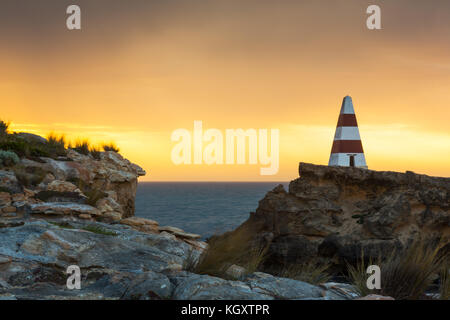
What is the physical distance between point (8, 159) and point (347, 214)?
455 inches

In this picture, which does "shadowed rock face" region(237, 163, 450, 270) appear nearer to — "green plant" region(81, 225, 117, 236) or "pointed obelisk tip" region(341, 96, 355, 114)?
"pointed obelisk tip" region(341, 96, 355, 114)

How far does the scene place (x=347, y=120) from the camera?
16922 mm

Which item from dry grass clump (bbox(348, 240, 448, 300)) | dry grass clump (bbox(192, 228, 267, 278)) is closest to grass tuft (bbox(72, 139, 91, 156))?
dry grass clump (bbox(192, 228, 267, 278))

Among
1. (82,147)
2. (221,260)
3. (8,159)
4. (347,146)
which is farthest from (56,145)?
(347,146)

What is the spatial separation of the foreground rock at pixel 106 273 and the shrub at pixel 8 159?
178 inches

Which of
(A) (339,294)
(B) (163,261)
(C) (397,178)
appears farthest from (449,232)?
(B) (163,261)

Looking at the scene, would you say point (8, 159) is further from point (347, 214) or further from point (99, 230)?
point (347, 214)

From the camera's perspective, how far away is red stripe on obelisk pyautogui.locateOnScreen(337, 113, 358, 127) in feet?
55.3

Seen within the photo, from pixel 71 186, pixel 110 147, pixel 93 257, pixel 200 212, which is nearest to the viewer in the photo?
pixel 93 257

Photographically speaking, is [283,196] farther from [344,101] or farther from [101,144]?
[101,144]

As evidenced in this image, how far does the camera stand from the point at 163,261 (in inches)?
231

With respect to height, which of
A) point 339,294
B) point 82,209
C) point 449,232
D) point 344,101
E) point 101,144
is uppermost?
point 344,101
